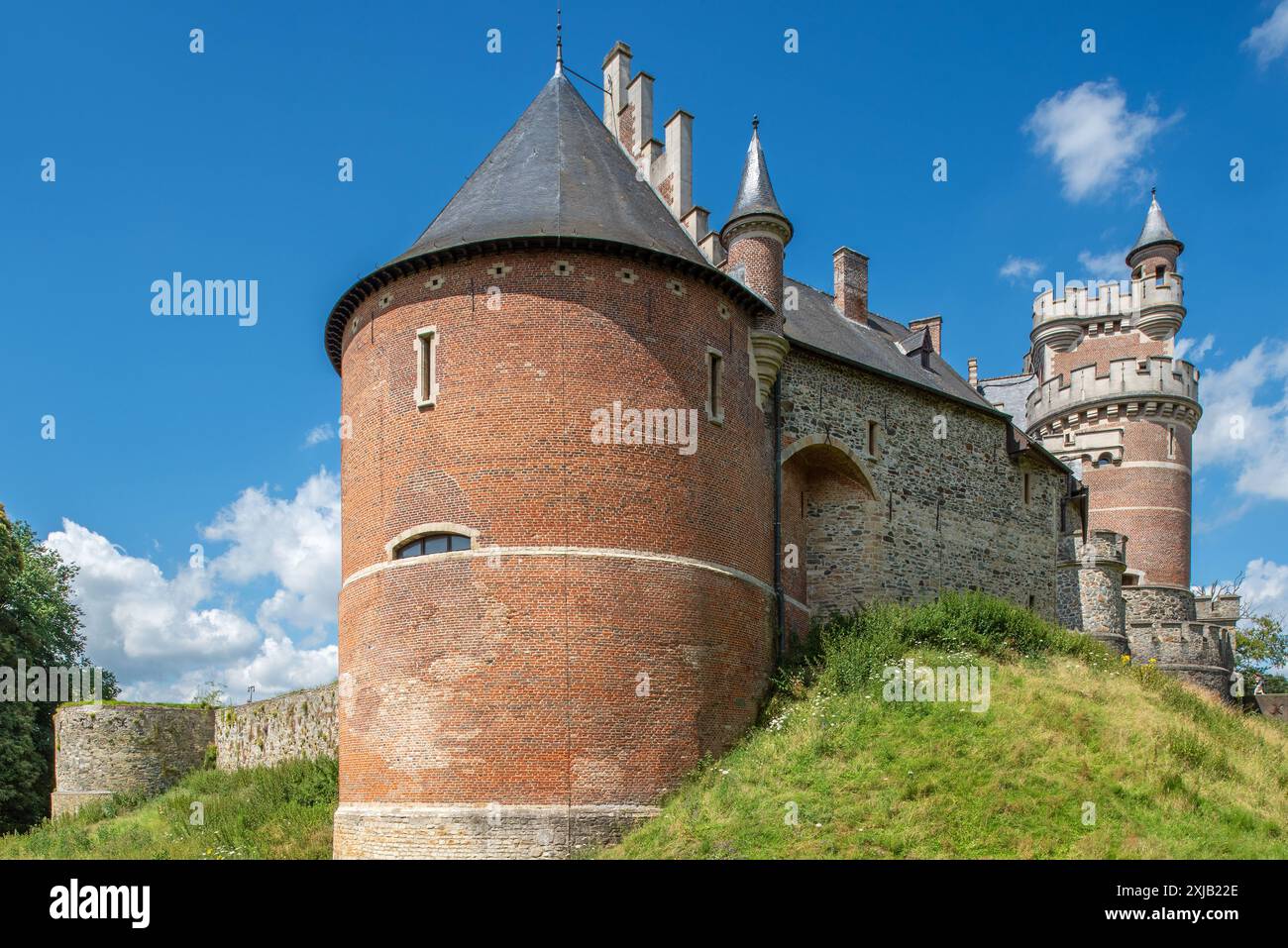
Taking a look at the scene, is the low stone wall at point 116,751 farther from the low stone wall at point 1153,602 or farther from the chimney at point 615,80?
the low stone wall at point 1153,602

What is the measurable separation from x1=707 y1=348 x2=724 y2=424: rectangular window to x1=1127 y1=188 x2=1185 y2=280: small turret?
86.6 feet

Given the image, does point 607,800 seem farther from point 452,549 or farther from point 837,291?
point 837,291

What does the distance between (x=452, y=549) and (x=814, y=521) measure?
942 cm

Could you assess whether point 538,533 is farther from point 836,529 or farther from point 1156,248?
point 1156,248

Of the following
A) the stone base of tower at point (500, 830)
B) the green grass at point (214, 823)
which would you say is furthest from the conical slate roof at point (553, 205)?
the stone base of tower at point (500, 830)

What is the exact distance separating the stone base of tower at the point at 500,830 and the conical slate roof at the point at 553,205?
337 inches

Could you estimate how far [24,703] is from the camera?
115 ft

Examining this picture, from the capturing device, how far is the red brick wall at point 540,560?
56.6 ft

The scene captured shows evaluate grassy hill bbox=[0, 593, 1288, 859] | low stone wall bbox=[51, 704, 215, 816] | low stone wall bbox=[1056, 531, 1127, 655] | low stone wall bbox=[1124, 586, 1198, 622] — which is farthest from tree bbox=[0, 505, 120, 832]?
low stone wall bbox=[1124, 586, 1198, 622]

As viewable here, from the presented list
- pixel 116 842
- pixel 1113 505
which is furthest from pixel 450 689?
pixel 1113 505

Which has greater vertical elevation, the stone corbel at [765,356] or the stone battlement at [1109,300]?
the stone battlement at [1109,300]

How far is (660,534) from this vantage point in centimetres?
1839

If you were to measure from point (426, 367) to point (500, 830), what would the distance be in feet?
24.0

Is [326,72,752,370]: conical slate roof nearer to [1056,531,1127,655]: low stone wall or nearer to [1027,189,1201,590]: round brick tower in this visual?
[1056,531,1127,655]: low stone wall
